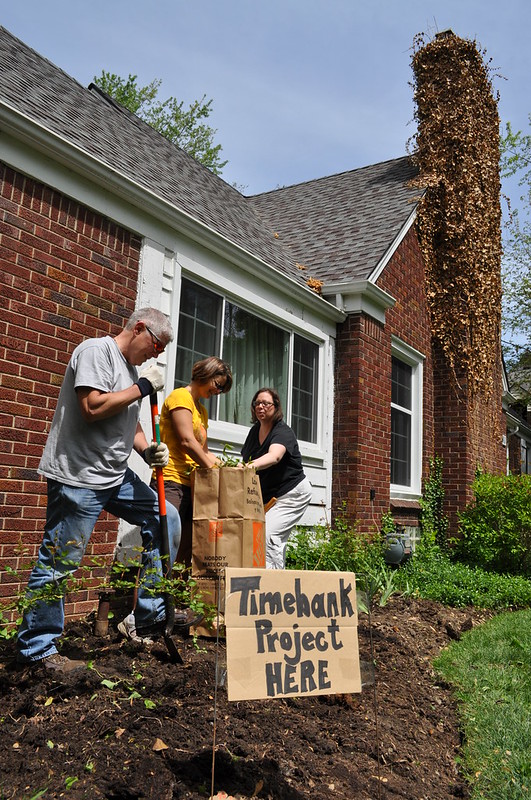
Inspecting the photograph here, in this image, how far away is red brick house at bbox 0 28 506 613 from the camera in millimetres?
4430

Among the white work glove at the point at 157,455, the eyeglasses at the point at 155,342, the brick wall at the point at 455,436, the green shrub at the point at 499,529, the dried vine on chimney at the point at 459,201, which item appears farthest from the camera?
the dried vine on chimney at the point at 459,201

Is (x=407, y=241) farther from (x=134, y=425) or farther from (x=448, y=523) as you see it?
(x=134, y=425)

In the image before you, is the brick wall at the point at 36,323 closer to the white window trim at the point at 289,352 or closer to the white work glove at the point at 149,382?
the white window trim at the point at 289,352

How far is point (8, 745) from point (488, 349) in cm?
1029

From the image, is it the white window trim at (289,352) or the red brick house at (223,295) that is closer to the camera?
the red brick house at (223,295)

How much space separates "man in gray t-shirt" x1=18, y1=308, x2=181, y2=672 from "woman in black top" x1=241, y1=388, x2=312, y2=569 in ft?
4.90

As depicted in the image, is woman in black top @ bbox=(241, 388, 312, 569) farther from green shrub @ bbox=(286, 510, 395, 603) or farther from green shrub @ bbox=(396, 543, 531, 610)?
green shrub @ bbox=(396, 543, 531, 610)

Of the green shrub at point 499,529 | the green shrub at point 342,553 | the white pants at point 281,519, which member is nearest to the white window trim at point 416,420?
the green shrub at point 499,529

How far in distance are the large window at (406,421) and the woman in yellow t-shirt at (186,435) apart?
18.5 feet

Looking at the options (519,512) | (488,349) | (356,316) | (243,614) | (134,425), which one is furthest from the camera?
(488,349)

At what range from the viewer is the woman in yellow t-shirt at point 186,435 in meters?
4.39

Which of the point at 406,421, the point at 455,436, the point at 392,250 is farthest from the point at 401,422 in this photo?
the point at 392,250

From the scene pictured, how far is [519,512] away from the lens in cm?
980

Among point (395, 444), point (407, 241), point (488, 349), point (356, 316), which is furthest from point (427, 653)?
point (488, 349)
